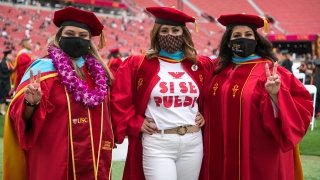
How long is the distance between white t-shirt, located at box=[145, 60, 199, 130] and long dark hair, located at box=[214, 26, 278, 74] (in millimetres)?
364

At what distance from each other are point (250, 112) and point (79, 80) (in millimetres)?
1266

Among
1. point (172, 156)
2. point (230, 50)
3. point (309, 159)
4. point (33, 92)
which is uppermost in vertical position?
point (230, 50)

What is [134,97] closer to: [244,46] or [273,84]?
[244,46]

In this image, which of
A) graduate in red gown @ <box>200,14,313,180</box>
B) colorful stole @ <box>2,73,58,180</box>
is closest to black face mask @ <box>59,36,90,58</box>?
colorful stole @ <box>2,73,58,180</box>

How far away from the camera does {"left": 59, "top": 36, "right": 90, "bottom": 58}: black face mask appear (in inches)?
138

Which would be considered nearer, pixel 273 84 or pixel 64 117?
pixel 64 117

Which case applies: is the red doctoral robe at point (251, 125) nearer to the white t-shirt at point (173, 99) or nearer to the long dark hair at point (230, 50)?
the long dark hair at point (230, 50)

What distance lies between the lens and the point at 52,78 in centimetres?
342

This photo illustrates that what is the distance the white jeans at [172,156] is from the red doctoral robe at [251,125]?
0.17 meters

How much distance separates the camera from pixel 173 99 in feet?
12.4

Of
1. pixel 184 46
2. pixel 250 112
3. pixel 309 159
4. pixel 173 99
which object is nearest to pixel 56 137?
pixel 173 99

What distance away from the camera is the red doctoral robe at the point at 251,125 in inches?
146

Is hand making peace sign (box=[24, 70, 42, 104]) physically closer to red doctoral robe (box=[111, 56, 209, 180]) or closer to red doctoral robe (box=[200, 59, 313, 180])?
red doctoral robe (box=[111, 56, 209, 180])

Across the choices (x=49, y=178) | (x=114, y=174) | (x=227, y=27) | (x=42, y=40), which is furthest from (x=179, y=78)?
(x=42, y=40)
